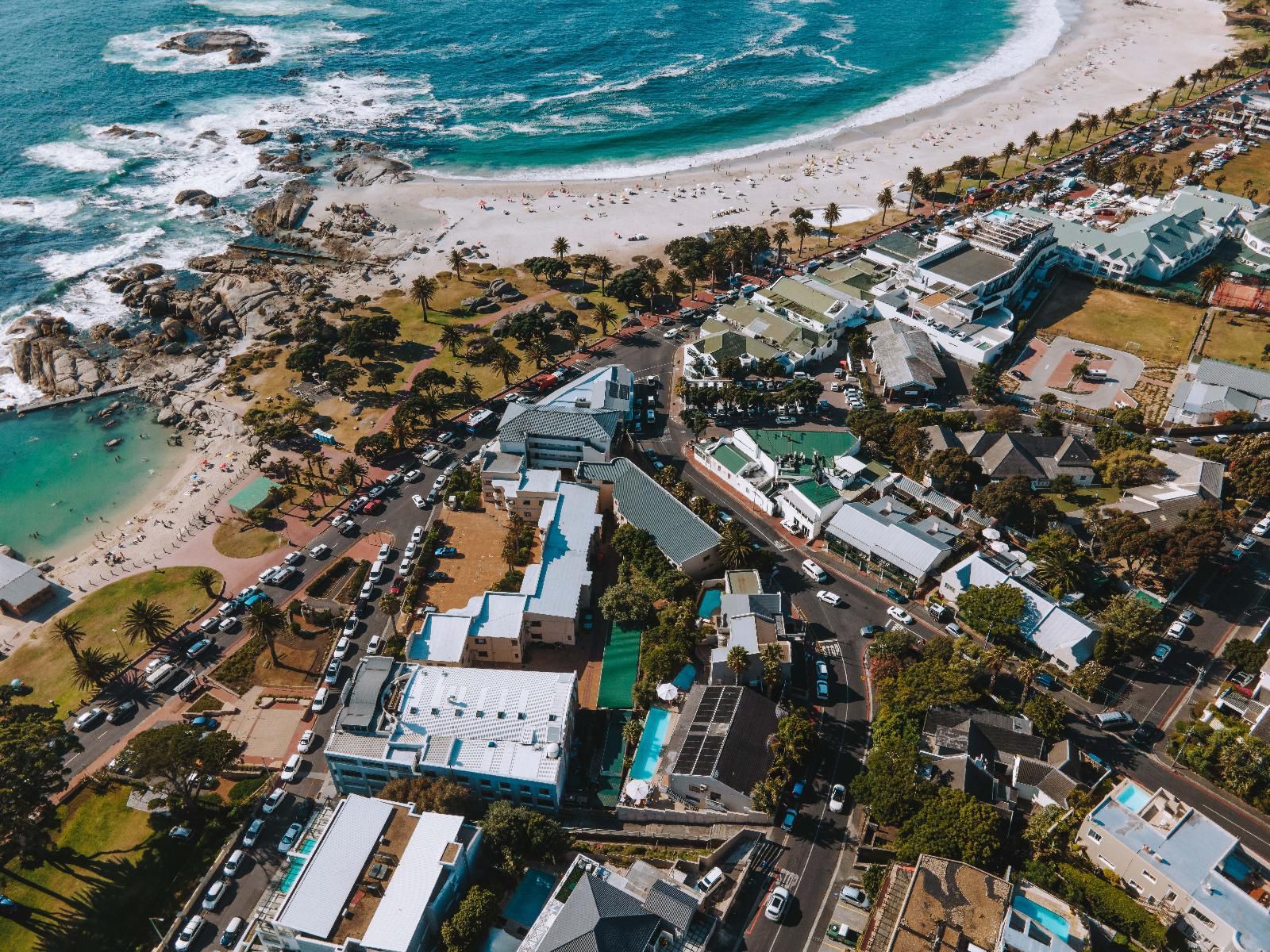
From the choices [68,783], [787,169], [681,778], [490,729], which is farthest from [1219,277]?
[68,783]

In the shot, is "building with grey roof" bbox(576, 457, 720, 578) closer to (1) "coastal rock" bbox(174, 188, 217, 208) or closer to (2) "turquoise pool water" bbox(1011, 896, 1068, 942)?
(2) "turquoise pool water" bbox(1011, 896, 1068, 942)

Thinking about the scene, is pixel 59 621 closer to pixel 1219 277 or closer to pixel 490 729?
pixel 490 729

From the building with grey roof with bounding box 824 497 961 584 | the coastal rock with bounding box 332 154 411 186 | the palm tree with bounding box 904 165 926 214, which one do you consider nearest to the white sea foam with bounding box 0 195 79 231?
the coastal rock with bounding box 332 154 411 186

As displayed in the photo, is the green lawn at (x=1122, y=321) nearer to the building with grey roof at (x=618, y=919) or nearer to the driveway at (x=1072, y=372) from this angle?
the driveway at (x=1072, y=372)

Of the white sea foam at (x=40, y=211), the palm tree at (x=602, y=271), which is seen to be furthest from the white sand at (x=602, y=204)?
the white sea foam at (x=40, y=211)

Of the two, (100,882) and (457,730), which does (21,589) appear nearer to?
(100,882)

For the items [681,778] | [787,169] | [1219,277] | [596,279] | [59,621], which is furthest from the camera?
[787,169]

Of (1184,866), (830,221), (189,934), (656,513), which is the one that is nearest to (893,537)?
(656,513)
